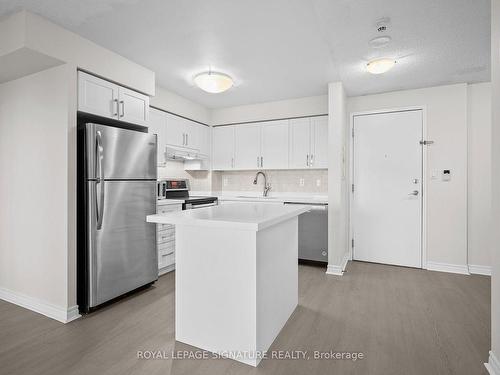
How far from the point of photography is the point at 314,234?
404 cm

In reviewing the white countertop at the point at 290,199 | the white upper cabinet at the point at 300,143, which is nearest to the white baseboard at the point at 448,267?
the white countertop at the point at 290,199

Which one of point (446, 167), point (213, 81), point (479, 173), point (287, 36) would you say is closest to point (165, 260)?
point (213, 81)

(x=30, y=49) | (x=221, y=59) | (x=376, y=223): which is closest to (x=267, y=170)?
(x=376, y=223)

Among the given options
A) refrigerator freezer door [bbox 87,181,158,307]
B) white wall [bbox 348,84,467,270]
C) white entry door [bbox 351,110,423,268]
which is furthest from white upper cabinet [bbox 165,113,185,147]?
white wall [bbox 348,84,467,270]

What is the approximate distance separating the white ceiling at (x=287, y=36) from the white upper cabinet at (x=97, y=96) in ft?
1.18

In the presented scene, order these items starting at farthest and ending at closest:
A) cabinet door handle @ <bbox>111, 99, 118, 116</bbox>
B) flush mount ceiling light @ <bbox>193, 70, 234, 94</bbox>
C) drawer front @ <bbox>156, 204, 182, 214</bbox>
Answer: drawer front @ <bbox>156, 204, 182, 214</bbox>
flush mount ceiling light @ <bbox>193, 70, 234, 94</bbox>
cabinet door handle @ <bbox>111, 99, 118, 116</bbox>

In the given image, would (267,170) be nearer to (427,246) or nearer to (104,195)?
(427,246)

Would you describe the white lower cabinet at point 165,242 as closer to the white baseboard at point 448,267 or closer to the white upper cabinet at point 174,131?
the white upper cabinet at point 174,131

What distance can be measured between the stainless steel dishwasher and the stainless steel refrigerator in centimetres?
208

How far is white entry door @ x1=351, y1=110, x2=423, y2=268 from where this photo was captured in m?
3.99

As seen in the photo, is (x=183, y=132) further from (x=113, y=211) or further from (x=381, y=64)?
(x=381, y=64)

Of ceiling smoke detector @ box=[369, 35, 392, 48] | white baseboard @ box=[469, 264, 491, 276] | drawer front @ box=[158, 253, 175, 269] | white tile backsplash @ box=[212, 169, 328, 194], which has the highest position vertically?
ceiling smoke detector @ box=[369, 35, 392, 48]

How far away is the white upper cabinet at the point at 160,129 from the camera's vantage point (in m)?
3.87

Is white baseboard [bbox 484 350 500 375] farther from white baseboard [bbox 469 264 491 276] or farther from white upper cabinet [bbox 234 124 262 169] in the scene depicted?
white upper cabinet [bbox 234 124 262 169]
